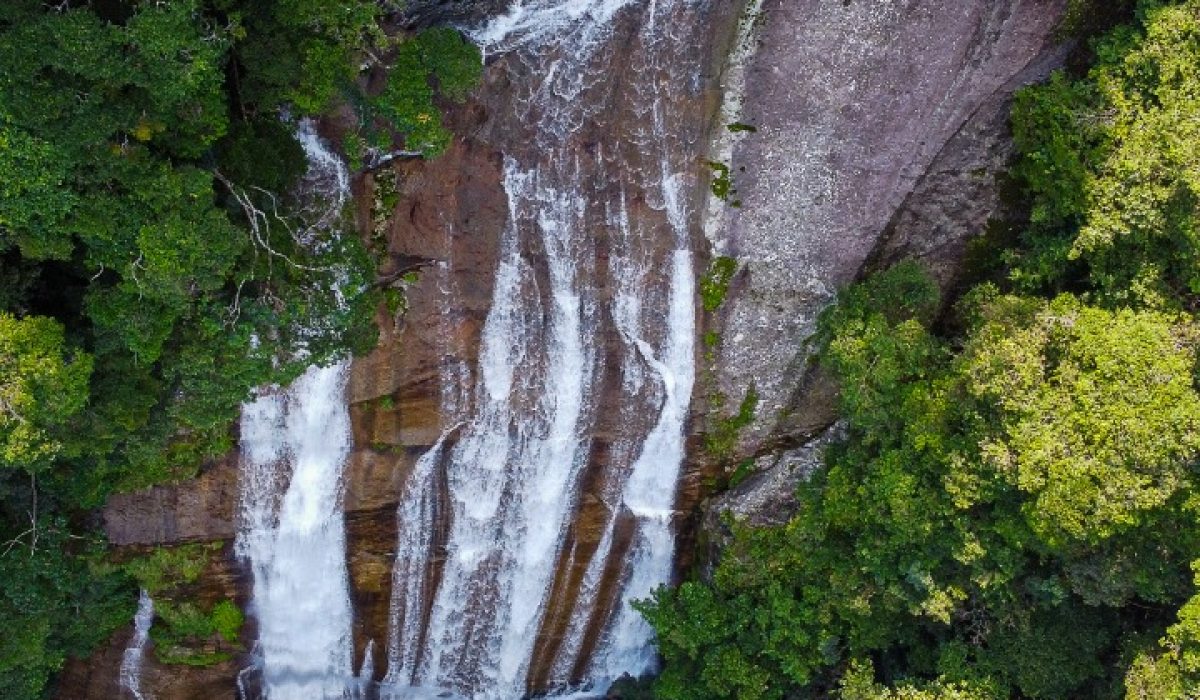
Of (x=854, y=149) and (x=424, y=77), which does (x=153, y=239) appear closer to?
(x=424, y=77)

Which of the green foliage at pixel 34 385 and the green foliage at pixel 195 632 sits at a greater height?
the green foliage at pixel 34 385

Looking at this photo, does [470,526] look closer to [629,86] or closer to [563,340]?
[563,340]

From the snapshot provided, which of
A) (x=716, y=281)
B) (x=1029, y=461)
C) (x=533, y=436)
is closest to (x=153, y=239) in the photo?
(x=533, y=436)

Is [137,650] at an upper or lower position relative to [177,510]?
lower

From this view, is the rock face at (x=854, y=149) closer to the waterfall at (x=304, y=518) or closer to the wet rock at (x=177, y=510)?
the waterfall at (x=304, y=518)

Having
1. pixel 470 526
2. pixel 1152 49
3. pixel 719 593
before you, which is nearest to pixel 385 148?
pixel 470 526

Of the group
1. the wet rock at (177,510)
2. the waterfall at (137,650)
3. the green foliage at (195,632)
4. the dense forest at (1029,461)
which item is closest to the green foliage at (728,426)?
the dense forest at (1029,461)
